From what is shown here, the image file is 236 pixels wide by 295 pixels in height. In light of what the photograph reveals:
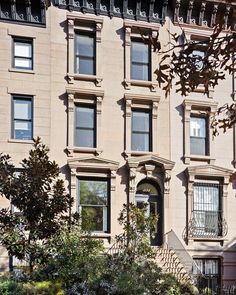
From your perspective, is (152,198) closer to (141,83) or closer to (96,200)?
(96,200)

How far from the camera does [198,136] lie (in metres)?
22.0

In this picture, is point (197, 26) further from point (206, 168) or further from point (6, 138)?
point (6, 138)

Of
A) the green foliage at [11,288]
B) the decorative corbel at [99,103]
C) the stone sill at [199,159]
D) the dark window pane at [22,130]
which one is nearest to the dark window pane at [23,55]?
the dark window pane at [22,130]

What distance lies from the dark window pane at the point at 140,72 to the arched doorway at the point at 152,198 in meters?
4.21

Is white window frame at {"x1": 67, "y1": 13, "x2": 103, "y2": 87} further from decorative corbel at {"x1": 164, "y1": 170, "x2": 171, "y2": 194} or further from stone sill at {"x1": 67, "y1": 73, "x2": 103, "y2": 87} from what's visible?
decorative corbel at {"x1": 164, "y1": 170, "x2": 171, "y2": 194}

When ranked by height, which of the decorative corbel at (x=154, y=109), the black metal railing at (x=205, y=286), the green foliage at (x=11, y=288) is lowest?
the black metal railing at (x=205, y=286)

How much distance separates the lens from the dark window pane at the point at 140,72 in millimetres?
21406

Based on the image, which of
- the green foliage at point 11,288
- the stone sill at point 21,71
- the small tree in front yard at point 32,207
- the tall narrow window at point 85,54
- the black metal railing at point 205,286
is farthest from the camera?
the tall narrow window at point 85,54

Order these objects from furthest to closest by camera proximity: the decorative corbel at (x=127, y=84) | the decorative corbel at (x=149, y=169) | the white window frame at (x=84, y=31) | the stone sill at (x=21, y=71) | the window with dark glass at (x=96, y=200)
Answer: the decorative corbel at (x=127, y=84) < the decorative corbel at (x=149, y=169) < the white window frame at (x=84, y=31) < the window with dark glass at (x=96, y=200) < the stone sill at (x=21, y=71)

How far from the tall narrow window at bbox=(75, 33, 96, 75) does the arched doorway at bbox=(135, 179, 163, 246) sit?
499 centimetres

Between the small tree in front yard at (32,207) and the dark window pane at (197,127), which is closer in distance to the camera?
the small tree in front yard at (32,207)

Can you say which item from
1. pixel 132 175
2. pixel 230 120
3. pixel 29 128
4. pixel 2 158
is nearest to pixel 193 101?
pixel 132 175

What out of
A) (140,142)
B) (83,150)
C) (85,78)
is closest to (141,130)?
(140,142)

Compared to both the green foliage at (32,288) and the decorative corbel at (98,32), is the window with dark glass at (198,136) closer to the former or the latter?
the decorative corbel at (98,32)
